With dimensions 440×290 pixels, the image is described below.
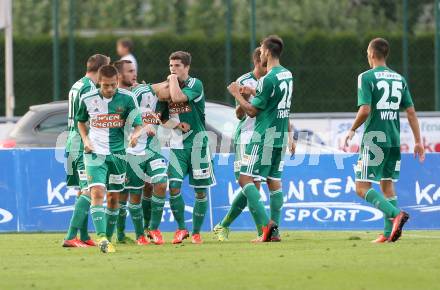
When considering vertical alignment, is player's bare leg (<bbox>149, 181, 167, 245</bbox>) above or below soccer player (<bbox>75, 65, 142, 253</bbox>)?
below

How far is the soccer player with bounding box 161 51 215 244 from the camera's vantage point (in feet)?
43.7

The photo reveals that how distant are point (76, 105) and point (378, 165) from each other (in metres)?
3.28

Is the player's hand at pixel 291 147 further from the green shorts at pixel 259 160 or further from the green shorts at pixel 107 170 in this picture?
the green shorts at pixel 107 170

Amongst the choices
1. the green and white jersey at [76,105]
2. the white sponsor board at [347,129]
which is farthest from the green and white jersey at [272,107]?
the white sponsor board at [347,129]

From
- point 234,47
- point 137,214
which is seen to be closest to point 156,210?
point 137,214

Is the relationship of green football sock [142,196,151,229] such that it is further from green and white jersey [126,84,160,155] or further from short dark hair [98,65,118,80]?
short dark hair [98,65,118,80]

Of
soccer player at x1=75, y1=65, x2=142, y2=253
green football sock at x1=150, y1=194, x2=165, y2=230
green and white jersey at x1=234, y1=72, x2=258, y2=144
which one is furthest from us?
green and white jersey at x1=234, y1=72, x2=258, y2=144

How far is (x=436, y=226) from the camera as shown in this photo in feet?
53.0

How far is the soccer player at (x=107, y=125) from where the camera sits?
1239 centimetres

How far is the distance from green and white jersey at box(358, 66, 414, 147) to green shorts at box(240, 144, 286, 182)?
3.48ft

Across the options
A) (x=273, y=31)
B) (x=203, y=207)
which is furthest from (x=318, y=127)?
(x=203, y=207)

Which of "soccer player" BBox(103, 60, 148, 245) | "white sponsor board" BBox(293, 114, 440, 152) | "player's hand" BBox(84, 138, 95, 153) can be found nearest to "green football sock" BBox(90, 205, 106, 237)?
"player's hand" BBox(84, 138, 95, 153)

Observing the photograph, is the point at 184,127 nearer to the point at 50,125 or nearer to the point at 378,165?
the point at 378,165

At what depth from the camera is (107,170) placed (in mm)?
12508
